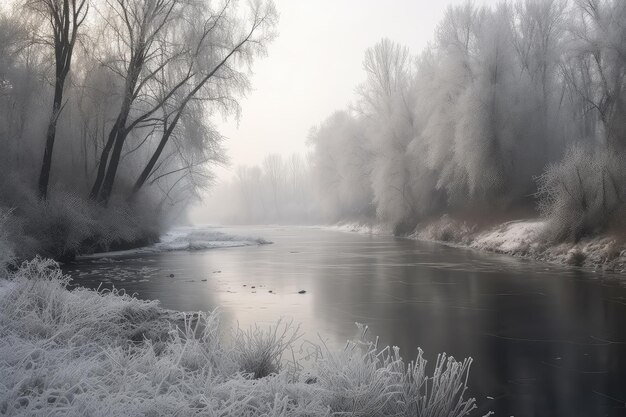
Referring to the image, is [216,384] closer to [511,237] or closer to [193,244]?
[511,237]

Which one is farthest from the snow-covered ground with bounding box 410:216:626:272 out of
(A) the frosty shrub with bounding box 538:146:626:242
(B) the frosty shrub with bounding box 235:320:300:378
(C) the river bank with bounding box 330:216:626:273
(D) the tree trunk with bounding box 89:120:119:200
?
(D) the tree trunk with bounding box 89:120:119:200

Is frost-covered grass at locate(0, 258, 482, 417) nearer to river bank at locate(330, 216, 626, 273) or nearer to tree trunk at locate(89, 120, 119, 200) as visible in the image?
river bank at locate(330, 216, 626, 273)

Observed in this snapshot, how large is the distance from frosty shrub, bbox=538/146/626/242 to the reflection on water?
199 cm

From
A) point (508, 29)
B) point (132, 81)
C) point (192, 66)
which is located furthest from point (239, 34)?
point (508, 29)

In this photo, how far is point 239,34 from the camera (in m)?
21.8

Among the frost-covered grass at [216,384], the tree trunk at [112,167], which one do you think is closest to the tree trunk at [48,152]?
the tree trunk at [112,167]

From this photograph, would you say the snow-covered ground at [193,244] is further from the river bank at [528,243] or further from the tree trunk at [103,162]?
the river bank at [528,243]

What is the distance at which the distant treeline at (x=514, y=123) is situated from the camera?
16.8m

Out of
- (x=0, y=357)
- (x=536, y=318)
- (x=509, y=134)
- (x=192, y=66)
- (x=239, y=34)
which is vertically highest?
(x=239, y=34)

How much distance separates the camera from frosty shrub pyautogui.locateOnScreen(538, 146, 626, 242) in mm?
15430

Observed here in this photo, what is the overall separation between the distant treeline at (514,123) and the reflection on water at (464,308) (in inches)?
146

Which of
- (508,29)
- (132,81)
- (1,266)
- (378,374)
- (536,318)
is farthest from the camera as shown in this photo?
(508,29)

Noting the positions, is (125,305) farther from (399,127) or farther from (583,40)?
(399,127)

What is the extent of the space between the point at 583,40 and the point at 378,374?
75.5ft
